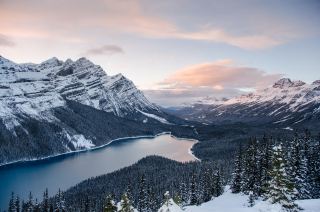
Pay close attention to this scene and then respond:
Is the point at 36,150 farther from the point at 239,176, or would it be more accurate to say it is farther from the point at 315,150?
the point at 315,150

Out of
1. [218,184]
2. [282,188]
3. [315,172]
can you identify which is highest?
[282,188]

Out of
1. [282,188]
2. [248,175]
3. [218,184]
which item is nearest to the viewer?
[282,188]

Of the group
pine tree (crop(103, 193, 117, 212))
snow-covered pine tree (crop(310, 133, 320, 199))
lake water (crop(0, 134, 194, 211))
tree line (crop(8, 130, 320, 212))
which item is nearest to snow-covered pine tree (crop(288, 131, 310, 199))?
tree line (crop(8, 130, 320, 212))

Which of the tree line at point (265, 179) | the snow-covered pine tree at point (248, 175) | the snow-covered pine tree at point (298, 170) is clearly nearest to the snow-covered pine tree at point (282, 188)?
the tree line at point (265, 179)

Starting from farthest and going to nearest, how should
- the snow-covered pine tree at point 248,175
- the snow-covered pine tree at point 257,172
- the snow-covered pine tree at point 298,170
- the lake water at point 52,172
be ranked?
1. the lake water at point 52,172
2. the snow-covered pine tree at point 248,175
3. the snow-covered pine tree at point 257,172
4. the snow-covered pine tree at point 298,170

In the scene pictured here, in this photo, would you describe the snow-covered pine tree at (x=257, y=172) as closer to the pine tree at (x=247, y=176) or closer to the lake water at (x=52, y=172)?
the pine tree at (x=247, y=176)

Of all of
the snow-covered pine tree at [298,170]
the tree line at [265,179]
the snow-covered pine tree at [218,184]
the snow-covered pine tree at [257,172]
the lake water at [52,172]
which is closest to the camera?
the tree line at [265,179]

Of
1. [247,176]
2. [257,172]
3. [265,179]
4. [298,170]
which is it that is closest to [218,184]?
[247,176]

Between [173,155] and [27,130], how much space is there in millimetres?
125851

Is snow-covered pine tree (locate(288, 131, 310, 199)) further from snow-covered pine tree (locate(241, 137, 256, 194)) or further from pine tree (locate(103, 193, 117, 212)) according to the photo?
pine tree (locate(103, 193, 117, 212))

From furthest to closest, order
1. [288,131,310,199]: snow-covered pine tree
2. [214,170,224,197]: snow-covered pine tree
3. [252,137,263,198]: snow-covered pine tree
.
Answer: [214,170,224,197]: snow-covered pine tree → [252,137,263,198]: snow-covered pine tree → [288,131,310,199]: snow-covered pine tree

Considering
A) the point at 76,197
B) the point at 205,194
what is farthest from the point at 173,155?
the point at 205,194

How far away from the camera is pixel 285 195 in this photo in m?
21.2

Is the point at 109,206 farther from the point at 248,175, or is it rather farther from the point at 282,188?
the point at 248,175
